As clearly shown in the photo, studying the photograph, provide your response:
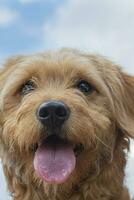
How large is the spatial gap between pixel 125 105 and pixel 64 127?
1.57 meters

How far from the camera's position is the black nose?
670 centimetres

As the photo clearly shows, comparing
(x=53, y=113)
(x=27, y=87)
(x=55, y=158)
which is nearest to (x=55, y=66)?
(x=27, y=87)

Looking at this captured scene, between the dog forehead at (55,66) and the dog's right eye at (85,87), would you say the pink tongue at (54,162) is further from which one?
→ the dog forehead at (55,66)

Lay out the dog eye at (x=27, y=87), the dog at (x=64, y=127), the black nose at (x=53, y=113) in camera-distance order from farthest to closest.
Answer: the dog eye at (x=27, y=87) < the dog at (x=64, y=127) < the black nose at (x=53, y=113)

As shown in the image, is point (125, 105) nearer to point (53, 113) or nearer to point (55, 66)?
point (55, 66)

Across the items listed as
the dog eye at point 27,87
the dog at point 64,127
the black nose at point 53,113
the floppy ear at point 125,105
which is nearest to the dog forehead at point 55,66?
the dog at point 64,127

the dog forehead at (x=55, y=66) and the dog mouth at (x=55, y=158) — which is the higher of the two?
the dog forehead at (x=55, y=66)

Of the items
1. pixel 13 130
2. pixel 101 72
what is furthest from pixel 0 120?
pixel 101 72

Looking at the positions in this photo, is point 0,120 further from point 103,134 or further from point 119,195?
point 119,195

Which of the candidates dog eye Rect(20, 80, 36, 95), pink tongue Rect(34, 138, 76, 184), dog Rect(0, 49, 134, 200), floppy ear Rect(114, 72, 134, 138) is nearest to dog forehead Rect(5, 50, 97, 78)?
dog Rect(0, 49, 134, 200)

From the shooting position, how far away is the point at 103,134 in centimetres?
726

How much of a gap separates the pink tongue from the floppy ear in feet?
3.32

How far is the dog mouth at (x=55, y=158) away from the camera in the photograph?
271 inches

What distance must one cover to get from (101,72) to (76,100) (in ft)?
4.03
